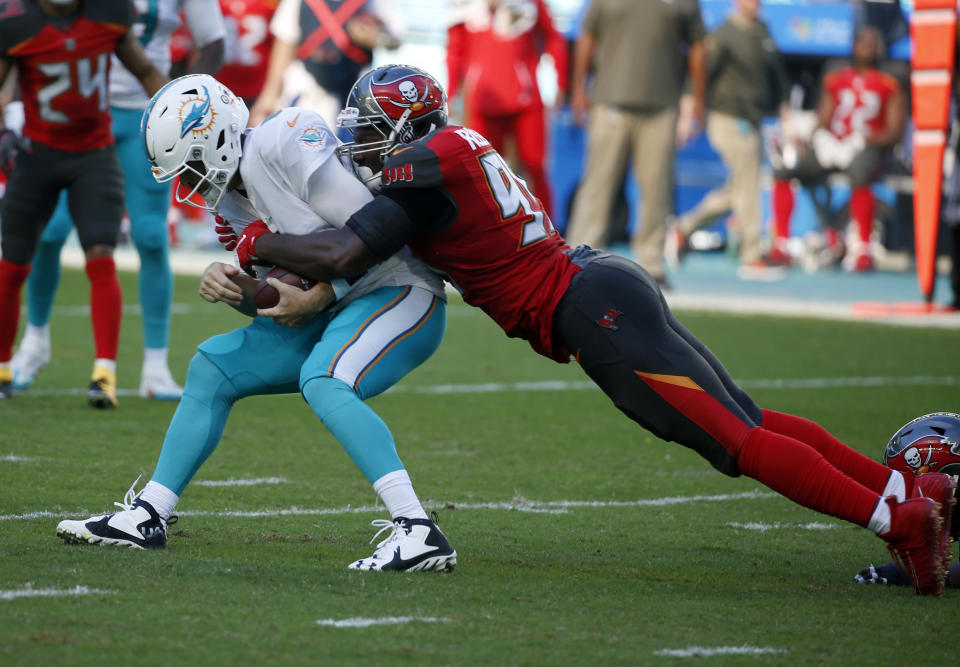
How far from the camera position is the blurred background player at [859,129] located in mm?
16125

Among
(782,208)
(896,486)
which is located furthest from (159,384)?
(782,208)

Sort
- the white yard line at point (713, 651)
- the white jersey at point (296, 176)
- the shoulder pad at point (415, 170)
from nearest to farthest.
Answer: the white yard line at point (713, 651) < the shoulder pad at point (415, 170) < the white jersey at point (296, 176)

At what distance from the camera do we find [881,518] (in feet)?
12.7

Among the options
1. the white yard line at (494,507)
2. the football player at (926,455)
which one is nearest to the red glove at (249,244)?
the white yard line at (494,507)

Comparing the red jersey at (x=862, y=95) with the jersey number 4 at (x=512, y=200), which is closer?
the jersey number 4 at (x=512, y=200)

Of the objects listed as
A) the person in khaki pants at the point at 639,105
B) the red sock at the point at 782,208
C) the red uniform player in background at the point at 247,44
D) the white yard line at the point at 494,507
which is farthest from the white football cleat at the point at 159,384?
the red sock at the point at 782,208

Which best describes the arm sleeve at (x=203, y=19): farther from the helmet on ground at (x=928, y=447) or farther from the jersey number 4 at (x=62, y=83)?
the helmet on ground at (x=928, y=447)

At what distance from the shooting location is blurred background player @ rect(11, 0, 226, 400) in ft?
23.7

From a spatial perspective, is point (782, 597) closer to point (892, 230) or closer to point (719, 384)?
point (719, 384)

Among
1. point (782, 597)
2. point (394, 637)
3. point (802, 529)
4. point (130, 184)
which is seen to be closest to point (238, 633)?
point (394, 637)

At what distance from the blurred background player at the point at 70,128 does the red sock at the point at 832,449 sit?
3.51 m

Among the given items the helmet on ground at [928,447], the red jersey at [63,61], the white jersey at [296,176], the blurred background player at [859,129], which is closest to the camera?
the white jersey at [296,176]

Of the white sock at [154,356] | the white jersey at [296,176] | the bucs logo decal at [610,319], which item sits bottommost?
the white sock at [154,356]

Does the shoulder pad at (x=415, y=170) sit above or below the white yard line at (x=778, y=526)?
above
